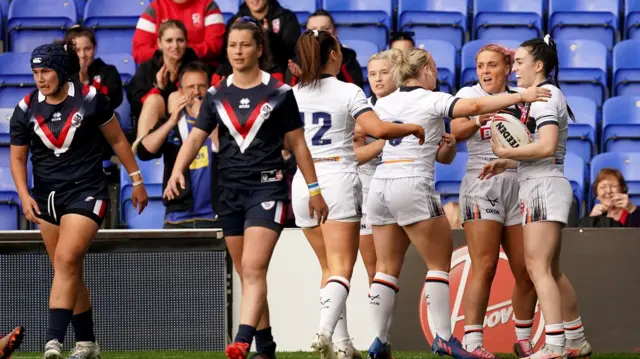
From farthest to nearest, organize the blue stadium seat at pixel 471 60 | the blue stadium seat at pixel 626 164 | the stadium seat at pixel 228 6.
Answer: the stadium seat at pixel 228 6
the blue stadium seat at pixel 471 60
the blue stadium seat at pixel 626 164

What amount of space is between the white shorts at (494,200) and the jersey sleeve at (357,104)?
42.6 inches

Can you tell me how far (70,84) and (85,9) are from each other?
223 inches

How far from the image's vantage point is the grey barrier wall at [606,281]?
29.3ft

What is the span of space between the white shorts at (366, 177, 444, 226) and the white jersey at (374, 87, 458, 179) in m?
0.05

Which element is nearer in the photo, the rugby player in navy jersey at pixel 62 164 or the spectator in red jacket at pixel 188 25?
the rugby player in navy jersey at pixel 62 164

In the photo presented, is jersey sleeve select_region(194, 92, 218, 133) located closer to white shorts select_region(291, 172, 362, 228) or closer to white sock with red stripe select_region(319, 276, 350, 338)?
white shorts select_region(291, 172, 362, 228)

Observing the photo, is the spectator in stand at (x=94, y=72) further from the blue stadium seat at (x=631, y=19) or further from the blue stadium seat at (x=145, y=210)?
the blue stadium seat at (x=631, y=19)

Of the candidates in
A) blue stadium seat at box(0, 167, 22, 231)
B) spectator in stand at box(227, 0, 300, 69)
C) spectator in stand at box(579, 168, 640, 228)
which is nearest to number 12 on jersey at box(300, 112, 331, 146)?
spectator in stand at box(579, 168, 640, 228)

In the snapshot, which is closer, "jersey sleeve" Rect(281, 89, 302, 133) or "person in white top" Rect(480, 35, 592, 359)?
"jersey sleeve" Rect(281, 89, 302, 133)

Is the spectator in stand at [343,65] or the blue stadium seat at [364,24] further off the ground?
the blue stadium seat at [364,24]

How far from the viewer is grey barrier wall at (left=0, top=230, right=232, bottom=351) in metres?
9.03

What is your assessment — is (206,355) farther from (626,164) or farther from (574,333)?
(626,164)

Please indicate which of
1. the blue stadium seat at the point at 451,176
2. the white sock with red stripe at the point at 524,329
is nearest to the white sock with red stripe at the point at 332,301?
the white sock with red stripe at the point at 524,329

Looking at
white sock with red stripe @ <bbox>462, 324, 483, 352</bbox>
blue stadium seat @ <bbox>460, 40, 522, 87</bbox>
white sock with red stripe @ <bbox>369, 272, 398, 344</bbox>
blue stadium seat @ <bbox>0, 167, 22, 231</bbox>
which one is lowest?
white sock with red stripe @ <bbox>462, 324, 483, 352</bbox>
